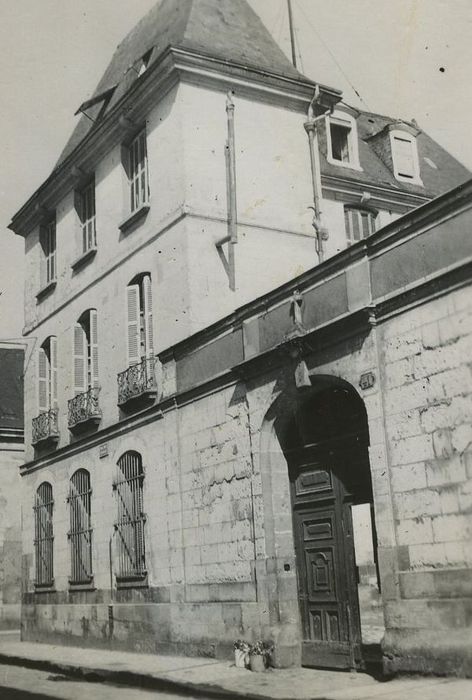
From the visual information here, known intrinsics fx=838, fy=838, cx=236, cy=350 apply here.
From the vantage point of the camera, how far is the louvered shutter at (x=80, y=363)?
696 inches

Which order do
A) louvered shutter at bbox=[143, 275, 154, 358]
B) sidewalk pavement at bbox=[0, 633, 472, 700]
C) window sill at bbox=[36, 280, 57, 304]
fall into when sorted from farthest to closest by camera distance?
window sill at bbox=[36, 280, 57, 304] < louvered shutter at bbox=[143, 275, 154, 358] < sidewalk pavement at bbox=[0, 633, 472, 700]

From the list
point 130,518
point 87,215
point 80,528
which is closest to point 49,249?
point 87,215

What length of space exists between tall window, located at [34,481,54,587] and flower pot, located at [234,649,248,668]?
27.3 feet

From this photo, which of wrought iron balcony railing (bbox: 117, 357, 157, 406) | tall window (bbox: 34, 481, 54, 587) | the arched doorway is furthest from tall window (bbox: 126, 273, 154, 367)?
tall window (bbox: 34, 481, 54, 587)

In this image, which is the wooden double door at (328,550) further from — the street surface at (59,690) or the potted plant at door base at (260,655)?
the street surface at (59,690)

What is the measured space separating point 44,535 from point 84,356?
13.7 ft

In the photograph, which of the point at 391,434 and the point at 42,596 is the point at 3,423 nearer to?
the point at 42,596

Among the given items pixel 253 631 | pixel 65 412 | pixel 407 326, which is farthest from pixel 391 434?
pixel 65 412

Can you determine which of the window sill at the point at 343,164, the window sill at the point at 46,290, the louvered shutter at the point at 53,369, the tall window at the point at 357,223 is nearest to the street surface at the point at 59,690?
the louvered shutter at the point at 53,369

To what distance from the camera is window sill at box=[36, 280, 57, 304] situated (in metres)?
19.1

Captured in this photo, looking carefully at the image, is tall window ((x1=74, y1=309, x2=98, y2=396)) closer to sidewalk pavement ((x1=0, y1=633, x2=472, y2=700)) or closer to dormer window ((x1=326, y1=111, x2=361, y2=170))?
sidewalk pavement ((x1=0, y1=633, x2=472, y2=700))

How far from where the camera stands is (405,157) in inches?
790

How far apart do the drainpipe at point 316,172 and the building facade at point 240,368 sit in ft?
0.16

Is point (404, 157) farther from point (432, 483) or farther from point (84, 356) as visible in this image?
point (432, 483)
